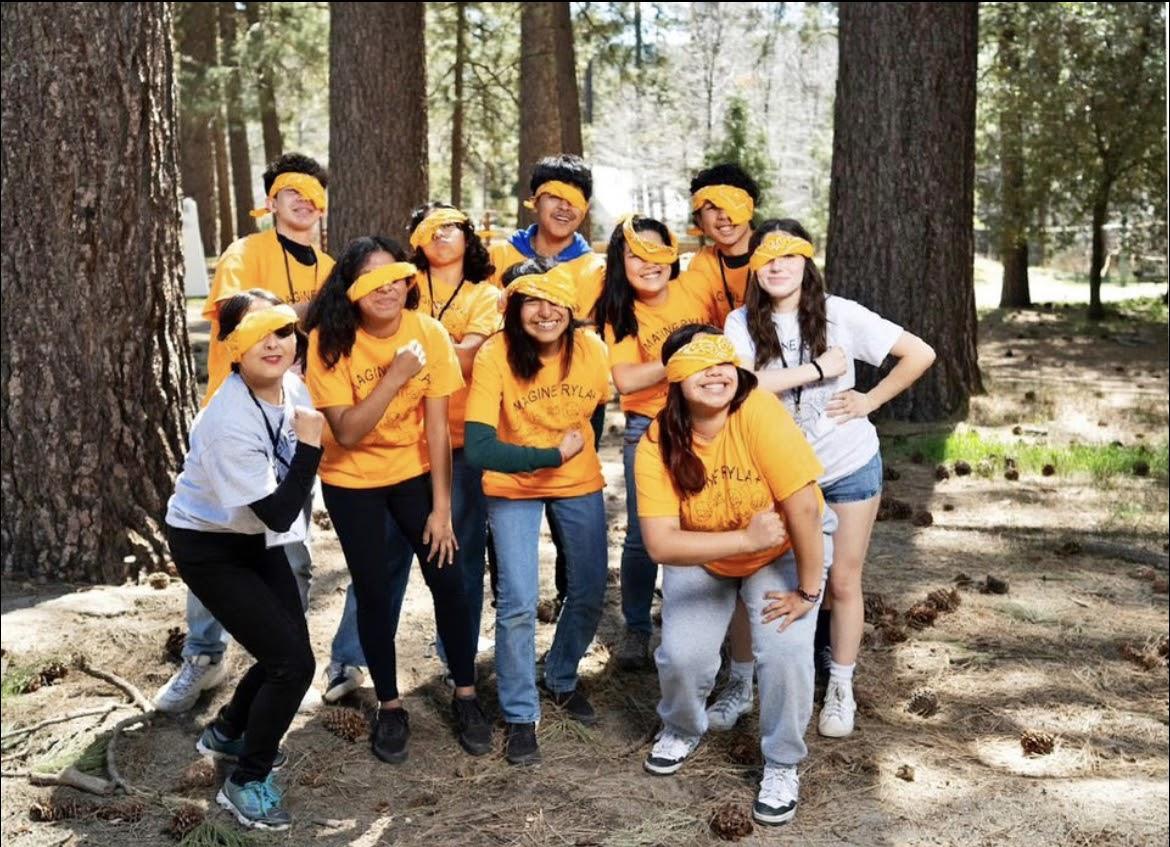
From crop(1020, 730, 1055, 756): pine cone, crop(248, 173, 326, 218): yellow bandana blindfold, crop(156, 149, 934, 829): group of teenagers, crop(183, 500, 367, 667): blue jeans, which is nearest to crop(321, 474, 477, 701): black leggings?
crop(156, 149, 934, 829): group of teenagers

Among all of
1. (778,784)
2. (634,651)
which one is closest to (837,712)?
(778,784)

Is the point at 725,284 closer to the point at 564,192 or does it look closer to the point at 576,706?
the point at 564,192

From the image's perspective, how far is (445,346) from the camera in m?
4.64

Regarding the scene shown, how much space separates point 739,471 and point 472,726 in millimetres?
1536

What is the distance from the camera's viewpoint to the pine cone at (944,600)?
237 inches

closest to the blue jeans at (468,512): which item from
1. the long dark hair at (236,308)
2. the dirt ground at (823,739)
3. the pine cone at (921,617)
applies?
the dirt ground at (823,739)

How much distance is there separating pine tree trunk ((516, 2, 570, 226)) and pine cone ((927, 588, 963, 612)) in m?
8.96

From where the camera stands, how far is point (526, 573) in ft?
15.3

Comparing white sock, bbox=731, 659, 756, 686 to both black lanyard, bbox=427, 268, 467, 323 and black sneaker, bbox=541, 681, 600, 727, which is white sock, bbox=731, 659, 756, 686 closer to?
black sneaker, bbox=541, 681, 600, 727

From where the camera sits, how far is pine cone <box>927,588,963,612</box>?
237 inches

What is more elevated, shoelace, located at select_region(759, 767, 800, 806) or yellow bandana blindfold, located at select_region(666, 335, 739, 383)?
yellow bandana blindfold, located at select_region(666, 335, 739, 383)

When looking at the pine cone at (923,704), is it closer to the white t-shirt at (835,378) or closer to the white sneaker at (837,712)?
the white sneaker at (837,712)

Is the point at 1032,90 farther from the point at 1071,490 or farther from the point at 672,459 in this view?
the point at 672,459

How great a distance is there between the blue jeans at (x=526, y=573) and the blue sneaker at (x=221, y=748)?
870 mm
